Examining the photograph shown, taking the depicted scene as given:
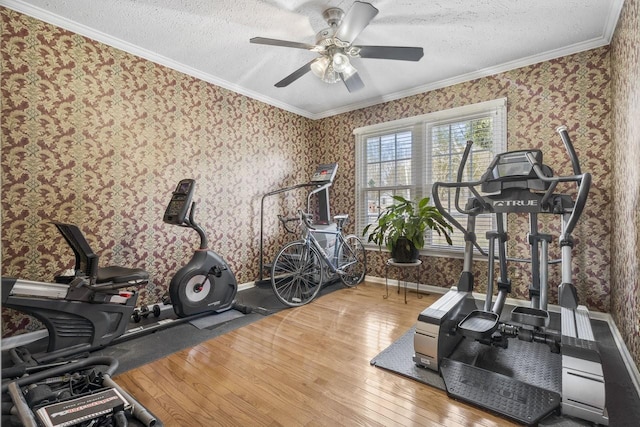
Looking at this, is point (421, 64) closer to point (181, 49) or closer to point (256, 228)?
point (181, 49)

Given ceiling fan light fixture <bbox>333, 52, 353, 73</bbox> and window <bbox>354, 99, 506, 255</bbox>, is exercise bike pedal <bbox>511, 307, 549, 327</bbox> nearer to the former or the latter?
window <bbox>354, 99, 506, 255</bbox>

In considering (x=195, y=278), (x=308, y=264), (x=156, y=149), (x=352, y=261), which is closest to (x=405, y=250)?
(x=352, y=261)

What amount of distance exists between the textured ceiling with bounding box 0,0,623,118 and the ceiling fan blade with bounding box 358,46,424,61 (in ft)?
1.14

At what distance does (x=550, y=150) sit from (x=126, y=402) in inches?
161

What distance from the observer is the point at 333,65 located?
115 inches

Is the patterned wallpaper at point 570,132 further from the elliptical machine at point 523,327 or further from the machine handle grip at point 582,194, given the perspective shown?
the machine handle grip at point 582,194

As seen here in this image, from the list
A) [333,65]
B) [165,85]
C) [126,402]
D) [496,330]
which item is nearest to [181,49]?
[165,85]

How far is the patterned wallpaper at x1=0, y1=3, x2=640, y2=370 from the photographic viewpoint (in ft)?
9.06

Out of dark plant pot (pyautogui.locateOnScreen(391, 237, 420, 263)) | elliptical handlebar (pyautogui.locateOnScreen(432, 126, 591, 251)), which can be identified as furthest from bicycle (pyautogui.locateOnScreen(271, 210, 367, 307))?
elliptical handlebar (pyautogui.locateOnScreen(432, 126, 591, 251))

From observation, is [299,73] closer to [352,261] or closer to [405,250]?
[405,250]

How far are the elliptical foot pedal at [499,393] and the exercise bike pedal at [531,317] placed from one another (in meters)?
0.48

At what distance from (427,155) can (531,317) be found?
2.38 metres

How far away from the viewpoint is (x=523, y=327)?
8.44ft

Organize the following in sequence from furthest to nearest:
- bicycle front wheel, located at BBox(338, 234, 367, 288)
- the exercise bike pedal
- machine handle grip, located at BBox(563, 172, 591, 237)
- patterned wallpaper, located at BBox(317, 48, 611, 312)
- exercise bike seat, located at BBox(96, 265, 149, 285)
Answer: bicycle front wheel, located at BBox(338, 234, 367, 288), patterned wallpaper, located at BBox(317, 48, 611, 312), exercise bike seat, located at BBox(96, 265, 149, 285), the exercise bike pedal, machine handle grip, located at BBox(563, 172, 591, 237)
